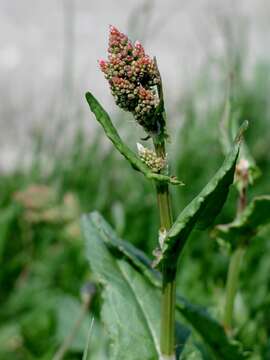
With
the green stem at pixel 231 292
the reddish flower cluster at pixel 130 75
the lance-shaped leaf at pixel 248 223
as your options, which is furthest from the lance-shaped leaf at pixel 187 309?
the reddish flower cluster at pixel 130 75

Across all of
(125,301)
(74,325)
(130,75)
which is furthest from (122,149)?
(74,325)

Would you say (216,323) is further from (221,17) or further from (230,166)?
(221,17)

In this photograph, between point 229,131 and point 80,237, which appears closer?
point 229,131

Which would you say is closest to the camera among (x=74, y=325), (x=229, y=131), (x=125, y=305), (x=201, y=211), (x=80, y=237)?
(x=201, y=211)

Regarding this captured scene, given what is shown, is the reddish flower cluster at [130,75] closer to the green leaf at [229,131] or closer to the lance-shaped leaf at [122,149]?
the lance-shaped leaf at [122,149]

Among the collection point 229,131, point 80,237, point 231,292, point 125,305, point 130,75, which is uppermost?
point 130,75

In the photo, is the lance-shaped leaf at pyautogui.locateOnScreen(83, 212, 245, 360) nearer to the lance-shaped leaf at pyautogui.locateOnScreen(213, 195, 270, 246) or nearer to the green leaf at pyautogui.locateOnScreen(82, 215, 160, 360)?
the green leaf at pyautogui.locateOnScreen(82, 215, 160, 360)

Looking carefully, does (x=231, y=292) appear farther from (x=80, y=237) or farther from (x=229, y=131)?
(x=80, y=237)
